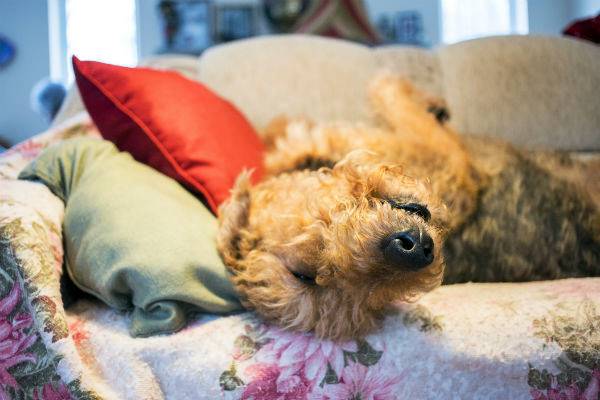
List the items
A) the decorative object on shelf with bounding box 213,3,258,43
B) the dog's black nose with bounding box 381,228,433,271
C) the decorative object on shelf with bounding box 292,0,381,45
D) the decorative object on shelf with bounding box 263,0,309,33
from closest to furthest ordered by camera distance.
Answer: the dog's black nose with bounding box 381,228,433,271
the decorative object on shelf with bounding box 292,0,381,45
the decorative object on shelf with bounding box 263,0,309,33
the decorative object on shelf with bounding box 213,3,258,43

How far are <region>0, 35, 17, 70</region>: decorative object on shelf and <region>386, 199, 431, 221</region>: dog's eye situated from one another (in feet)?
14.0

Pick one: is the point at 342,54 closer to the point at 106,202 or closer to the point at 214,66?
the point at 214,66

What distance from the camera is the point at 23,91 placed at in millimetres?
4129

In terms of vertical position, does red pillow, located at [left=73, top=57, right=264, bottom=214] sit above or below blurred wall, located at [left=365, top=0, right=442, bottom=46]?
below

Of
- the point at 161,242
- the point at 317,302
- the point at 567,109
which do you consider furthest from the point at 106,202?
the point at 567,109

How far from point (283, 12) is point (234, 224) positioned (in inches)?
123

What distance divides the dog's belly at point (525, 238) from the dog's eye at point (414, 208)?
1.30 feet

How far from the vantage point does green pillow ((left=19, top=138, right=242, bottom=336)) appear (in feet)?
3.31

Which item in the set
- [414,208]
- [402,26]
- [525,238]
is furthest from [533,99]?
[402,26]

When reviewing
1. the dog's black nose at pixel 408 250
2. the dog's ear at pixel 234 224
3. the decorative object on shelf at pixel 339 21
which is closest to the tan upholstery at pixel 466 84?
the dog's ear at pixel 234 224

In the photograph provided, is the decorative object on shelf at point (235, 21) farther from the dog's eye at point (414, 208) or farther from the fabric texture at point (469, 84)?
the dog's eye at point (414, 208)

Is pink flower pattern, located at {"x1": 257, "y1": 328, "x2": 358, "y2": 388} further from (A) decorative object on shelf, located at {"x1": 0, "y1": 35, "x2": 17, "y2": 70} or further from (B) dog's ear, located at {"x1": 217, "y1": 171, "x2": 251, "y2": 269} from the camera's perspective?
(A) decorative object on shelf, located at {"x1": 0, "y1": 35, "x2": 17, "y2": 70}

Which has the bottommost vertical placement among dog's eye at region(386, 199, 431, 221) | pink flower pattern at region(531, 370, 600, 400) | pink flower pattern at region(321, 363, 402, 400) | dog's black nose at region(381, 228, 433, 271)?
pink flower pattern at region(531, 370, 600, 400)

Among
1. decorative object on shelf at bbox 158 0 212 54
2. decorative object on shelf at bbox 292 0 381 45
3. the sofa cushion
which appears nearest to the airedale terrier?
the sofa cushion
